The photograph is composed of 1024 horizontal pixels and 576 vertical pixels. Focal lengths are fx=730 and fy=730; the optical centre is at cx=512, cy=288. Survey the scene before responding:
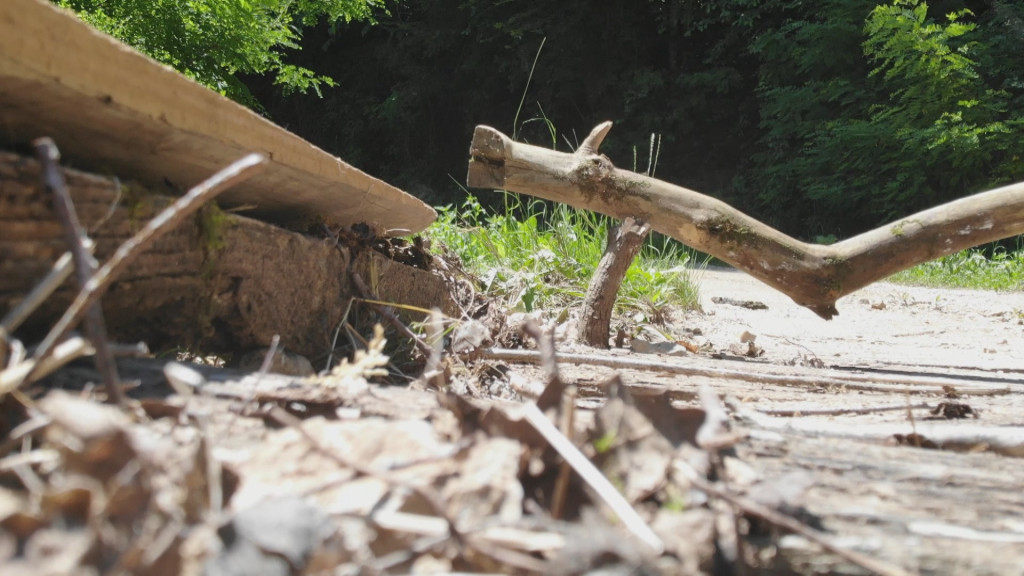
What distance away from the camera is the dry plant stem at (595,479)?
0.58m

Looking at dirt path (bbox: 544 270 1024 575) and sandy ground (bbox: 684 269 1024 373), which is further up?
sandy ground (bbox: 684 269 1024 373)

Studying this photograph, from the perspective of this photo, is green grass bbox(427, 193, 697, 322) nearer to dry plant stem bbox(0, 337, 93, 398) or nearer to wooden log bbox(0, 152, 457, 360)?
wooden log bbox(0, 152, 457, 360)

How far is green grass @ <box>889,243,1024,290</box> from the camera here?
7.03 metres

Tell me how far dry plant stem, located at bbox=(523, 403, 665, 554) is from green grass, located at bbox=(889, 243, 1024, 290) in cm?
→ 708

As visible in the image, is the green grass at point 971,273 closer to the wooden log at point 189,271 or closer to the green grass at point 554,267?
the green grass at point 554,267

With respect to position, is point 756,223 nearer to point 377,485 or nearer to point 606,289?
point 606,289

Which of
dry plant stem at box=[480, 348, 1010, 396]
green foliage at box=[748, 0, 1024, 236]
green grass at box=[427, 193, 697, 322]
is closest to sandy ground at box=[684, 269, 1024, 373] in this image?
green grass at box=[427, 193, 697, 322]

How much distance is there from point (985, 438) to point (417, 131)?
40.8 feet

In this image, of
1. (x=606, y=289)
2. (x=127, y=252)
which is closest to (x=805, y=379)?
(x=606, y=289)

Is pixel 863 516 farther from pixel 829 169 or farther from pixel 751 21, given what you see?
pixel 751 21

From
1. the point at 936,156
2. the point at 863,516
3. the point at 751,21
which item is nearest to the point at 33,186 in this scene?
the point at 863,516

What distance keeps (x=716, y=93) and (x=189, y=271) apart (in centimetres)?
1193

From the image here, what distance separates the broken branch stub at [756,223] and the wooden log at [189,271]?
134 centimetres

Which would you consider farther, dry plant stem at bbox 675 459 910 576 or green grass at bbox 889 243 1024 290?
green grass at bbox 889 243 1024 290
